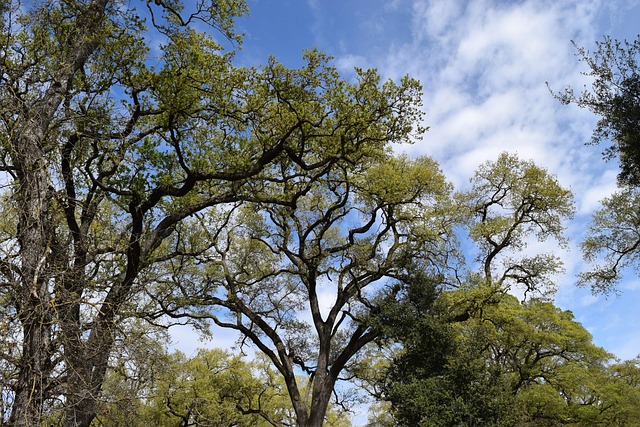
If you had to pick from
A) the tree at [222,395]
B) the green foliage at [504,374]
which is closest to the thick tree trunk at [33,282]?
the tree at [222,395]

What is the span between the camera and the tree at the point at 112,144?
4570 mm

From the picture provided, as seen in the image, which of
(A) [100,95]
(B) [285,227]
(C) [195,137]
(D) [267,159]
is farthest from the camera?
(B) [285,227]

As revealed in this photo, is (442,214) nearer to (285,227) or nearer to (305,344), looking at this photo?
(285,227)

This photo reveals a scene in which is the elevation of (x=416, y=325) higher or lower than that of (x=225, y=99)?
lower

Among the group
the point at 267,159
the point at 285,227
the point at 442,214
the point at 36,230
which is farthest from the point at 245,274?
the point at 36,230

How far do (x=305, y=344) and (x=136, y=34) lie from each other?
12.5 metres

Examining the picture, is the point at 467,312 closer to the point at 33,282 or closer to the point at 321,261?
the point at 321,261

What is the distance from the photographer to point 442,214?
16.9 m

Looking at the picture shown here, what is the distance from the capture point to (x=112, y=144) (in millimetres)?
9000

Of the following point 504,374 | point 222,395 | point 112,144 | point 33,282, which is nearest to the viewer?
point 33,282

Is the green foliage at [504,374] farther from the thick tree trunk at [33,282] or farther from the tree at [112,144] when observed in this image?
the thick tree trunk at [33,282]

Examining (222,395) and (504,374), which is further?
(222,395)

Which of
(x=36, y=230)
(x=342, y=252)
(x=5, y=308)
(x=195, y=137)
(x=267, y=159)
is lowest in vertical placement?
(x=5, y=308)

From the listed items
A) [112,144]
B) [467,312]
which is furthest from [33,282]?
[467,312]
